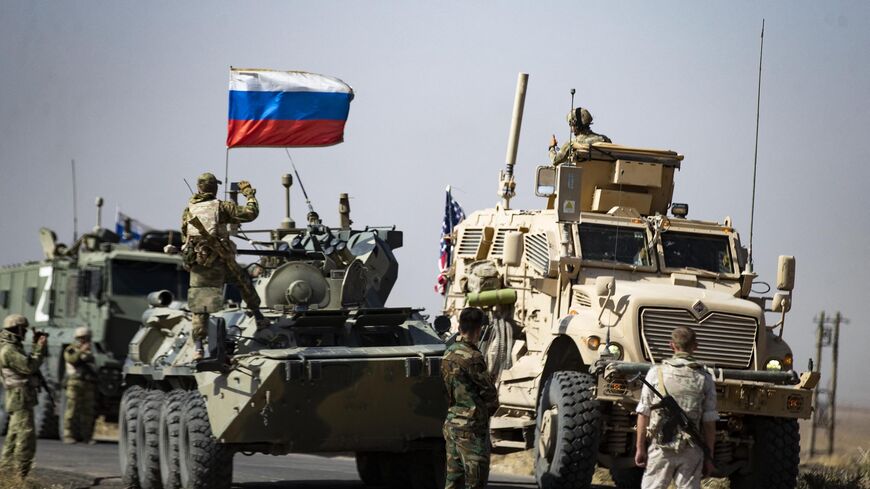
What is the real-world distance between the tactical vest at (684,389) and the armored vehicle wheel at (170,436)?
5.08m

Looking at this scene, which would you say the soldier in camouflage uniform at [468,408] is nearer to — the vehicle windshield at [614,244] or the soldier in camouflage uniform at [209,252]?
the soldier in camouflage uniform at [209,252]

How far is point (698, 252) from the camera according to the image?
15414 mm

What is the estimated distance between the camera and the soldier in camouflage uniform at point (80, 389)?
21.7 meters

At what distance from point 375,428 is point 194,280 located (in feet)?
7.44

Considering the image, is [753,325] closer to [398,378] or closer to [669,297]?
[669,297]

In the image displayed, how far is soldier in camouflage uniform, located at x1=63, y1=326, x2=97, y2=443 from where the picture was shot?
854 inches

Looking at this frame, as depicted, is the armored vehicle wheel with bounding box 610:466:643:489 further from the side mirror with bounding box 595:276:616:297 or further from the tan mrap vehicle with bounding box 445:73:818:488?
the side mirror with bounding box 595:276:616:297

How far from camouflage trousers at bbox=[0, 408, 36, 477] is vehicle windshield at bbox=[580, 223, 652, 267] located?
5.25 m

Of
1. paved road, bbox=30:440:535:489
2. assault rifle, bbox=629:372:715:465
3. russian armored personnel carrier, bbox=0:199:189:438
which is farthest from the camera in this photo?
russian armored personnel carrier, bbox=0:199:189:438

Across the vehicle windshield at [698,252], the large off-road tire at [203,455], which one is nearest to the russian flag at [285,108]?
the vehicle windshield at [698,252]

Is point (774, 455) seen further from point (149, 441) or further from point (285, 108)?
point (285, 108)

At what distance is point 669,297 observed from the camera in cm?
1396

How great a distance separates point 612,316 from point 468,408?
11.3 ft

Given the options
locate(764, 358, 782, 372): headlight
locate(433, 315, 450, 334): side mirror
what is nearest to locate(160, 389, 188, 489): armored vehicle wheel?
locate(433, 315, 450, 334): side mirror
